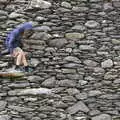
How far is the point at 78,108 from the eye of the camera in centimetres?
613

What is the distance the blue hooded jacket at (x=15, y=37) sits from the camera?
648cm

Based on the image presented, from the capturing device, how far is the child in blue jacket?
6.37 m

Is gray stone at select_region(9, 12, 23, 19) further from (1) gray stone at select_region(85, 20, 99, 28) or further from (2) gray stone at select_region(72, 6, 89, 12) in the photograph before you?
(1) gray stone at select_region(85, 20, 99, 28)

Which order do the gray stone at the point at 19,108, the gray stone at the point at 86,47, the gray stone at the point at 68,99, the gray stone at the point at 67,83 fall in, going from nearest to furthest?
the gray stone at the point at 19,108, the gray stone at the point at 68,99, the gray stone at the point at 67,83, the gray stone at the point at 86,47

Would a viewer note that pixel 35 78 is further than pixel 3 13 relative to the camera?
No

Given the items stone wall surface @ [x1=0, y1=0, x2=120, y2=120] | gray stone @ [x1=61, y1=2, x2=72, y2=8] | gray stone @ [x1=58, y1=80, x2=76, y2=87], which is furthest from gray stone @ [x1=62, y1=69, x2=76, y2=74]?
gray stone @ [x1=61, y1=2, x2=72, y2=8]

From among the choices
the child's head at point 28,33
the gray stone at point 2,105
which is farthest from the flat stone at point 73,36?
the gray stone at point 2,105

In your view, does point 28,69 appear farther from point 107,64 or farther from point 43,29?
point 107,64

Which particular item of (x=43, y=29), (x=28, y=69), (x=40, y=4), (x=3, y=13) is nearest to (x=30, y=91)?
(x=28, y=69)

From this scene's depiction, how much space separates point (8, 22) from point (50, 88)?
3.92 feet

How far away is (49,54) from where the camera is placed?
6449 mm

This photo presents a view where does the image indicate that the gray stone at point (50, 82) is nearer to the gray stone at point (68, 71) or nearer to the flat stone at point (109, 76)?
the gray stone at point (68, 71)

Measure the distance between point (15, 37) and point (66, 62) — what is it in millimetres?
831

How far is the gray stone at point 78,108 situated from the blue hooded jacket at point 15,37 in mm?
1215
